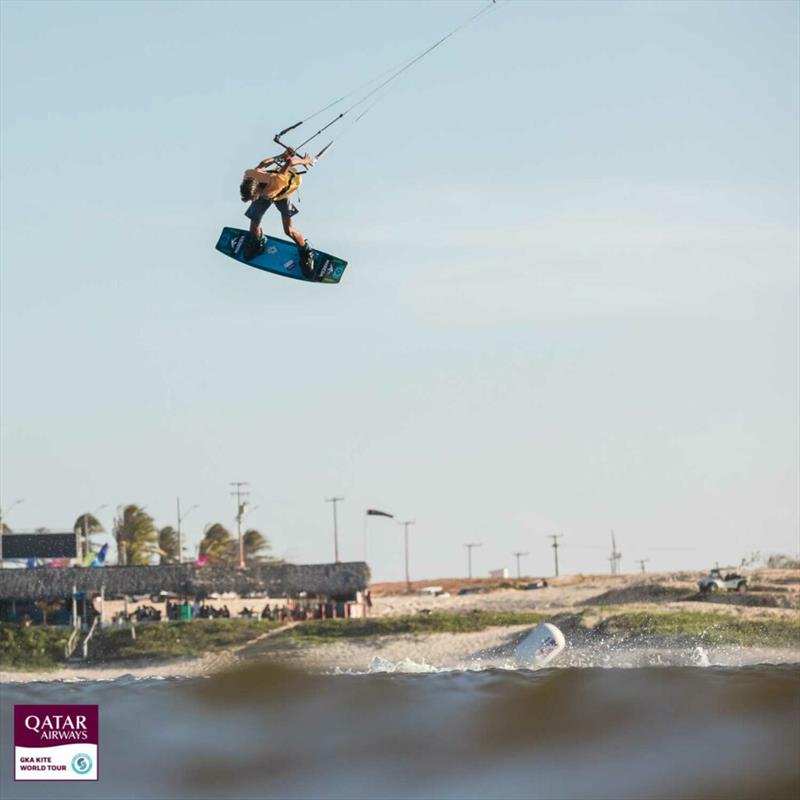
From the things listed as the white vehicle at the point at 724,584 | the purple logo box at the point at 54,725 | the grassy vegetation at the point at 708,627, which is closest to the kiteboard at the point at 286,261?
the purple logo box at the point at 54,725

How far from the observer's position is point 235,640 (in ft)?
189

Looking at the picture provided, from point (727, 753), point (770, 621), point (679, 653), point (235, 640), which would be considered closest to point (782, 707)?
point (727, 753)

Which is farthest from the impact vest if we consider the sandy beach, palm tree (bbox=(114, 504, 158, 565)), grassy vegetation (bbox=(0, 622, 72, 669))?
palm tree (bbox=(114, 504, 158, 565))

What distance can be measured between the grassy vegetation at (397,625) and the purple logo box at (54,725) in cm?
3288

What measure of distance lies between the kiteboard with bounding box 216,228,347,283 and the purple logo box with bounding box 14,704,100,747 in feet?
22.3

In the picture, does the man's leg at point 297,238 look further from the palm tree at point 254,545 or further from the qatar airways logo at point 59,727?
the palm tree at point 254,545

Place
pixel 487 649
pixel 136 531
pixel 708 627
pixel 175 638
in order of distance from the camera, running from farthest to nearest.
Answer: pixel 136 531 < pixel 175 638 < pixel 487 649 < pixel 708 627

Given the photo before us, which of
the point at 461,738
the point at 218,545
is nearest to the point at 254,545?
the point at 218,545

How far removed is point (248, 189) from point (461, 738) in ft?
28.1

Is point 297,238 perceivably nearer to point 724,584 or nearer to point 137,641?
point 137,641

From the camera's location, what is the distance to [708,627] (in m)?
51.8

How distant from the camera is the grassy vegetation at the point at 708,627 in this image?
50562 millimetres

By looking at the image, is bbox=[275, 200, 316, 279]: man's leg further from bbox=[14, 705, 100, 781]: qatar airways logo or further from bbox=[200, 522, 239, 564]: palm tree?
bbox=[200, 522, 239, 564]: palm tree

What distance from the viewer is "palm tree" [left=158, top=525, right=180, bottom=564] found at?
91.2 meters
